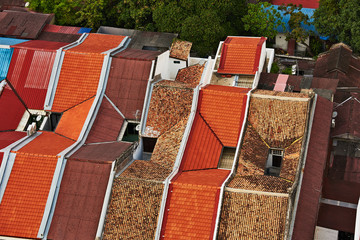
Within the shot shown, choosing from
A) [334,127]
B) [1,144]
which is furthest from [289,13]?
[1,144]

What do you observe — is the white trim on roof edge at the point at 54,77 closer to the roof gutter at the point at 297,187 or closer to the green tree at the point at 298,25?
the roof gutter at the point at 297,187

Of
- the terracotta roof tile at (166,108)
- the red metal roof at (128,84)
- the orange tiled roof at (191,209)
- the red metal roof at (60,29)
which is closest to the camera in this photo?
the orange tiled roof at (191,209)

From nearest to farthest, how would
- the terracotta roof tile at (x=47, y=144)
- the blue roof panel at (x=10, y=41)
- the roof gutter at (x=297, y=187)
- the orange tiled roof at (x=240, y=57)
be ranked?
the roof gutter at (x=297, y=187)
the terracotta roof tile at (x=47, y=144)
the orange tiled roof at (x=240, y=57)
the blue roof panel at (x=10, y=41)

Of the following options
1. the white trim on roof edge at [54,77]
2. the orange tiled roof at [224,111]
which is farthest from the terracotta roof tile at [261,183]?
the white trim on roof edge at [54,77]

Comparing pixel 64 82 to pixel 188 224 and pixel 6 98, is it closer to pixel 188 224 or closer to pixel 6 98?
pixel 6 98

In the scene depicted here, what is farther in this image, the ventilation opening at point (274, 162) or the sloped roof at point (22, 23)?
the sloped roof at point (22, 23)

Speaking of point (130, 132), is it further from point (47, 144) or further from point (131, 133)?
point (47, 144)
